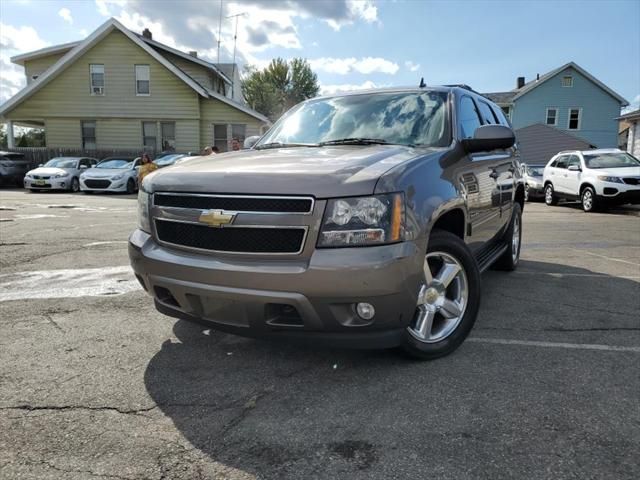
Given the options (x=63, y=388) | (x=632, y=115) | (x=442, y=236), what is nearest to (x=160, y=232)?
(x=63, y=388)

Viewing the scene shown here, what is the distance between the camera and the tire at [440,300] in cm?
314

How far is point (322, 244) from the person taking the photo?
263cm

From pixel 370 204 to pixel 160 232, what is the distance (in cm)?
137

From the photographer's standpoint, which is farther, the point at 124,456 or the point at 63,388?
the point at 63,388

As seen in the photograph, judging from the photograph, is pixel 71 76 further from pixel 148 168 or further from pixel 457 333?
pixel 457 333

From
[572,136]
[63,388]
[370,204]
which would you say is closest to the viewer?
[370,204]

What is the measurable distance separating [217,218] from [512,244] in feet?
13.8

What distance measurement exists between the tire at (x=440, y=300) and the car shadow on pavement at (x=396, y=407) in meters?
0.13

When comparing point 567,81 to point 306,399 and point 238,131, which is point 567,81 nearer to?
point 238,131

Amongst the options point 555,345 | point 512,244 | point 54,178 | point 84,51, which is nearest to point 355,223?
point 555,345

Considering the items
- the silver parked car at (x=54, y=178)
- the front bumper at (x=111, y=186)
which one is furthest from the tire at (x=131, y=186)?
the silver parked car at (x=54, y=178)

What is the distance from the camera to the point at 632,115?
26406 mm

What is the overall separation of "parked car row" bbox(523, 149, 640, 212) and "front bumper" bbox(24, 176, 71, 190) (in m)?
16.5

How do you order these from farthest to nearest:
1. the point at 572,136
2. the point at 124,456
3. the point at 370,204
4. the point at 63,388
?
the point at 572,136 → the point at 63,388 → the point at 370,204 → the point at 124,456
